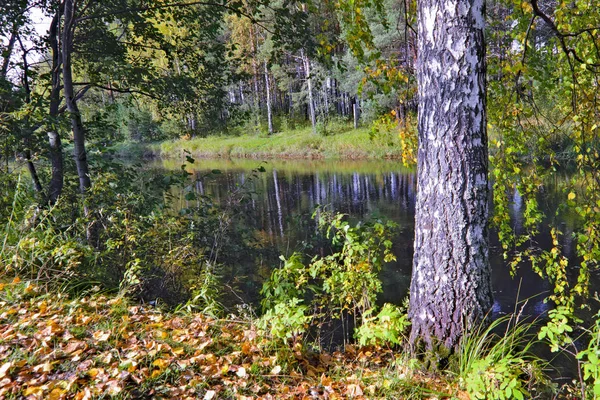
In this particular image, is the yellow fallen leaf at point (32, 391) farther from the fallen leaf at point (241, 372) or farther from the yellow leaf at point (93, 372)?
the fallen leaf at point (241, 372)

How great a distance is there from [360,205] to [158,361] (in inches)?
426

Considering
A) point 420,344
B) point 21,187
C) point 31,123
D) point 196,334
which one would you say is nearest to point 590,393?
point 420,344

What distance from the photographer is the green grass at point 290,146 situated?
24.3 meters

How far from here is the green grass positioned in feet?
79.7

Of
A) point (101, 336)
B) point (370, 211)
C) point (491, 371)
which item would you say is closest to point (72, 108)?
point (101, 336)

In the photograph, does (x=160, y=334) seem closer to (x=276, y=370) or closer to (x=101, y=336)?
(x=101, y=336)

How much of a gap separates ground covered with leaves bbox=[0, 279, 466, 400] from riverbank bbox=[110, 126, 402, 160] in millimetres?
18369

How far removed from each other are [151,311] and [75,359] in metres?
0.99

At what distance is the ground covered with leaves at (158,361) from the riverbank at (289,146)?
1837 centimetres

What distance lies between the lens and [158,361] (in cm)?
236

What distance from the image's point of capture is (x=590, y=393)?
2.41m

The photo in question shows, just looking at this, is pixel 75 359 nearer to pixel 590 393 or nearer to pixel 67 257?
pixel 67 257

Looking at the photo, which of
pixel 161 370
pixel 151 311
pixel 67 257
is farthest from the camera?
pixel 67 257

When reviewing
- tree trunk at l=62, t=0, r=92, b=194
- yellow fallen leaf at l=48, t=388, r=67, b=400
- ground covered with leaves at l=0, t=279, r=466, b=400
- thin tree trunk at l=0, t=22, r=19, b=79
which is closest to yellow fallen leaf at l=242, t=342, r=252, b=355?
ground covered with leaves at l=0, t=279, r=466, b=400
